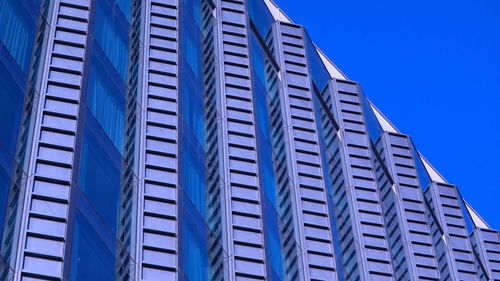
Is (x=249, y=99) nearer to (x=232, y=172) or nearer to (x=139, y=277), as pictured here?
(x=232, y=172)

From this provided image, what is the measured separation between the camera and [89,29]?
26.0 meters

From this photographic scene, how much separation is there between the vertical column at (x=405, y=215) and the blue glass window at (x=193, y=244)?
1143cm

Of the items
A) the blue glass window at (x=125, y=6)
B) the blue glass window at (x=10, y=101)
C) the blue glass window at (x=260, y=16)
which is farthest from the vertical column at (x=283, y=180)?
the blue glass window at (x=10, y=101)

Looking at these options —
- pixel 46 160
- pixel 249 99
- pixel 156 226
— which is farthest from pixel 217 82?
pixel 46 160

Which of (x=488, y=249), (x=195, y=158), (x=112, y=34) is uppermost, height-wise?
(x=488, y=249)

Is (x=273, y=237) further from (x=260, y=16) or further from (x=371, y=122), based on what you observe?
(x=371, y=122)

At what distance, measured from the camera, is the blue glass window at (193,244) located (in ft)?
81.9

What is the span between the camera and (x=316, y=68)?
41125 millimetres

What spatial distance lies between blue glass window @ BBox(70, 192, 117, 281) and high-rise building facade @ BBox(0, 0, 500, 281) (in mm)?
40

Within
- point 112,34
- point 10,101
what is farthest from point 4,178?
point 112,34

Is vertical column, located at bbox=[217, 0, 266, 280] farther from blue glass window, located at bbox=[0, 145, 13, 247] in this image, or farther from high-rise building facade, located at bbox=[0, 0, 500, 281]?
blue glass window, located at bbox=[0, 145, 13, 247]

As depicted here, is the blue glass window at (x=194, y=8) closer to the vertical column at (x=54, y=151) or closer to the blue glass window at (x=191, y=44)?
the blue glass window at (x=191, y=44)

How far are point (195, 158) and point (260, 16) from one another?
12.7 metres

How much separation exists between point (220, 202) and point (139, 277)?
553 cm
